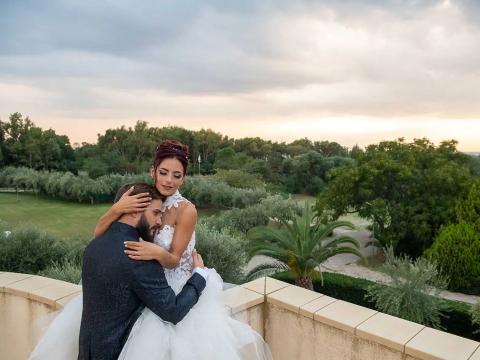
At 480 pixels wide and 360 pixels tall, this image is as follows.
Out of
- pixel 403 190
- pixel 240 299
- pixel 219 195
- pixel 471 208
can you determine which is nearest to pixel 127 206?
pixel 240 299

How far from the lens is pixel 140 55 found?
36.7ft

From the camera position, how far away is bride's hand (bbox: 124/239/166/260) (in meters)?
1.38

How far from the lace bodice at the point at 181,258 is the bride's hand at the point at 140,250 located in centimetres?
21

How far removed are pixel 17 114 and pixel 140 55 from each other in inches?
1759

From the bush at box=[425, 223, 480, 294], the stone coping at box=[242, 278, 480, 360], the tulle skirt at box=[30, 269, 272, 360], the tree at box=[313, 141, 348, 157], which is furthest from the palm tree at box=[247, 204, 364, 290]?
the tree at box=[313, 141, 348, 157]

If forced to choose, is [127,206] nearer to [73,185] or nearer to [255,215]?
[255,215]

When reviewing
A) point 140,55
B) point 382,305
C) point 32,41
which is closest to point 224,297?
point 382,305

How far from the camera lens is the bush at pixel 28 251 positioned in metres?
5.98

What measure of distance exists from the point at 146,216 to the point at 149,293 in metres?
0.32

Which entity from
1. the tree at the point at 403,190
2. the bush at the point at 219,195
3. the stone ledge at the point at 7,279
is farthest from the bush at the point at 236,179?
the stone ledge at the point at 7,279

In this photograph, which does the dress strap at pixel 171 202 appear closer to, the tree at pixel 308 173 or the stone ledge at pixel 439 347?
the stone ledge at pixel 439 347

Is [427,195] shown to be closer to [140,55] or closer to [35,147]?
[140,55]

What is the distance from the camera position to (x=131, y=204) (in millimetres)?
1462

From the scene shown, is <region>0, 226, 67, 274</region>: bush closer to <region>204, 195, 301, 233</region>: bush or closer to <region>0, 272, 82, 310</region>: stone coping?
<region>0, 272, 82, 310</region>: stone coping
